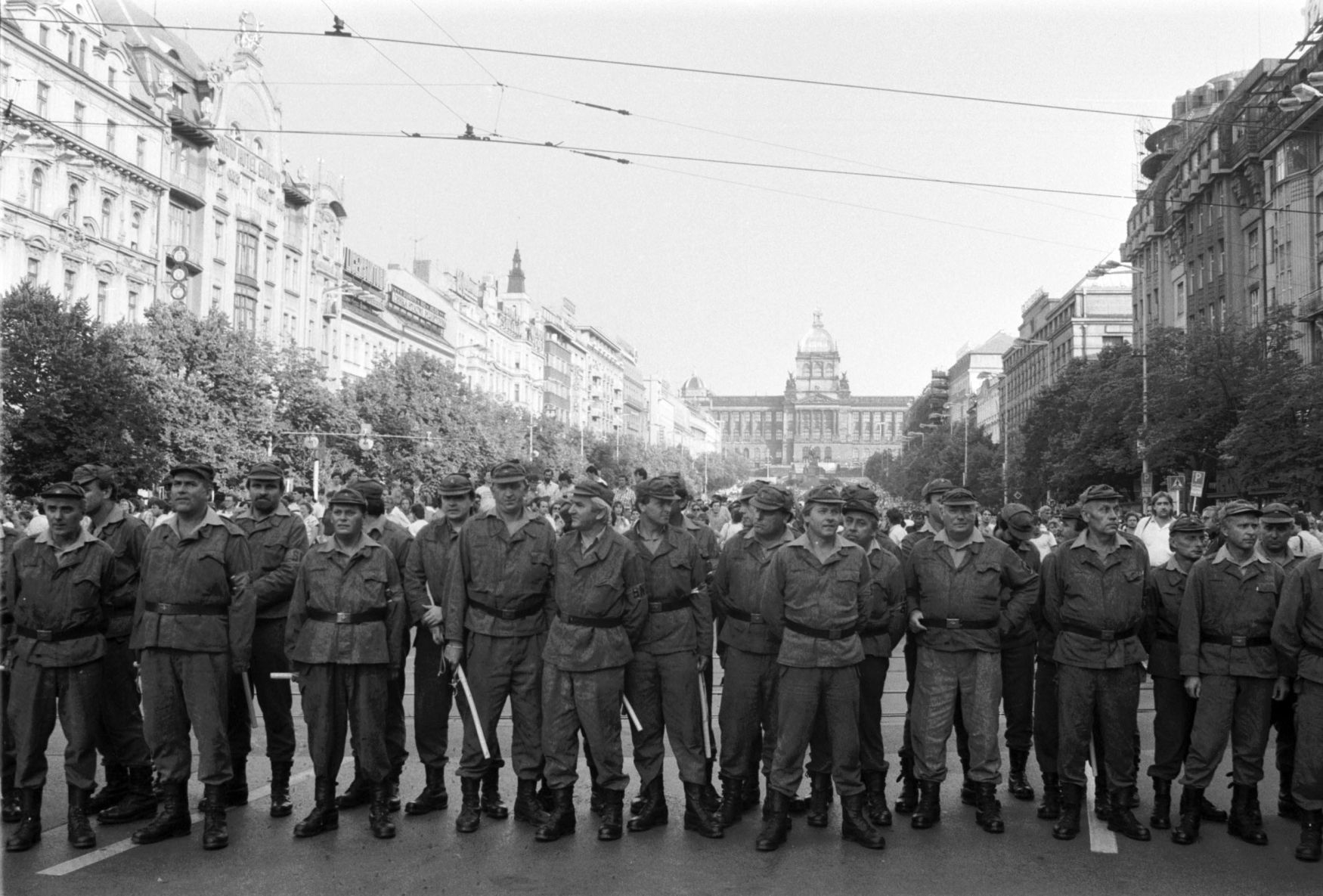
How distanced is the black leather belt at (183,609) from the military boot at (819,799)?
3733mm

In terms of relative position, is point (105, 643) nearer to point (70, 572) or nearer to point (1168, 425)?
point (70, 572)

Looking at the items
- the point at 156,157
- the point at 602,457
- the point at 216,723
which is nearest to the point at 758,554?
the point at 216,723

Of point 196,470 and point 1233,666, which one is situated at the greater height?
point 196,470

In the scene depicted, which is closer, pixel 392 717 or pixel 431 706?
pixel 431 706

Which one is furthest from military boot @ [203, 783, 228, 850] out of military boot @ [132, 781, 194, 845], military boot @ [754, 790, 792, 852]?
military boot @ [754, 790, 792, 852]

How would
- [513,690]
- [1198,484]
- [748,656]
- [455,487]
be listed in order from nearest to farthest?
[513,690]
[748,656]
[455,487]
[1198,484]

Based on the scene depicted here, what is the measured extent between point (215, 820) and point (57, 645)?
4.61ft

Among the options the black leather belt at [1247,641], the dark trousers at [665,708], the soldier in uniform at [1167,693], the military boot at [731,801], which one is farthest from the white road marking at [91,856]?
the black leather belt at [1247,641]

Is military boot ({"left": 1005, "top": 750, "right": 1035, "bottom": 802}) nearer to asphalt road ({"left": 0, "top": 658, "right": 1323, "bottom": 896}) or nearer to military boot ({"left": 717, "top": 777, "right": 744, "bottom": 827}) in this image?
asphalt road ({"left": 0, "top": 658, "right": 1323, "bottom": 896})

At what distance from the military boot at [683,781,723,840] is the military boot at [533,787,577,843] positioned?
405 mm

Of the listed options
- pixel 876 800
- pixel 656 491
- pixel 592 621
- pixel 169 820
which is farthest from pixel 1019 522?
pixel 169 820

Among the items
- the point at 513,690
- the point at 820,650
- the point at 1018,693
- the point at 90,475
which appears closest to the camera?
the point at 820,650

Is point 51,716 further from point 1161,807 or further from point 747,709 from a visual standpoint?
point 1161,807

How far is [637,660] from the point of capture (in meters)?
8.28
